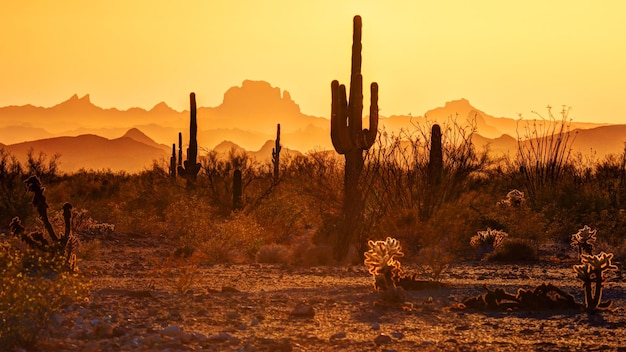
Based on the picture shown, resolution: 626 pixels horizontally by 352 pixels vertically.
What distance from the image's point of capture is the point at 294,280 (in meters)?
13.7

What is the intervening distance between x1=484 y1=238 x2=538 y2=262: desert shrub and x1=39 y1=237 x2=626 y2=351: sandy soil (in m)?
3.00

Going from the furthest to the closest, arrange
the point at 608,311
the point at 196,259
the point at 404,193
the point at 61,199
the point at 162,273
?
the point at 61,199, the point at 404,193, the point at 196,259, the point at 162,273, the point at 608,311

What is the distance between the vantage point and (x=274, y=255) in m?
16.8

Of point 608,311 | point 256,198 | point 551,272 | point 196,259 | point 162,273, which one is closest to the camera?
point 608,311

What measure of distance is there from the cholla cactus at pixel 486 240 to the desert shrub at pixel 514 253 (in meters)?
0.92

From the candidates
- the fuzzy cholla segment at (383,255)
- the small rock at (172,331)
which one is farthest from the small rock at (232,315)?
the fuzzy cholla segment at (383,255)

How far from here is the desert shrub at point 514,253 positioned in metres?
17.0

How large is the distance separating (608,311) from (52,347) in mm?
6012

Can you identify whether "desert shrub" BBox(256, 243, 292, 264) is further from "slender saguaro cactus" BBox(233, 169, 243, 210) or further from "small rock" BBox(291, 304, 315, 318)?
"slender saguaro cactus" BBox(233, 169, 243, 210)

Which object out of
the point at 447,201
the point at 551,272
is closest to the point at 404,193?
the point at 447,201

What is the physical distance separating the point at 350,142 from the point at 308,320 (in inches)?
310

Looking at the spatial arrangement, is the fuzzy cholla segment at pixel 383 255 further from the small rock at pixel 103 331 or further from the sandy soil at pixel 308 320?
the small rock at pixel 103 331

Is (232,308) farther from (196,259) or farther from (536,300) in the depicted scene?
(196,259)

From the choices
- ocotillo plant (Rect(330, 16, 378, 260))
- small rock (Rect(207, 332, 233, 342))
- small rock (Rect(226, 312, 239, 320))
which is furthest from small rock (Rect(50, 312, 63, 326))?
ocotillo plant (Rect(330, 16, 378, 260))
